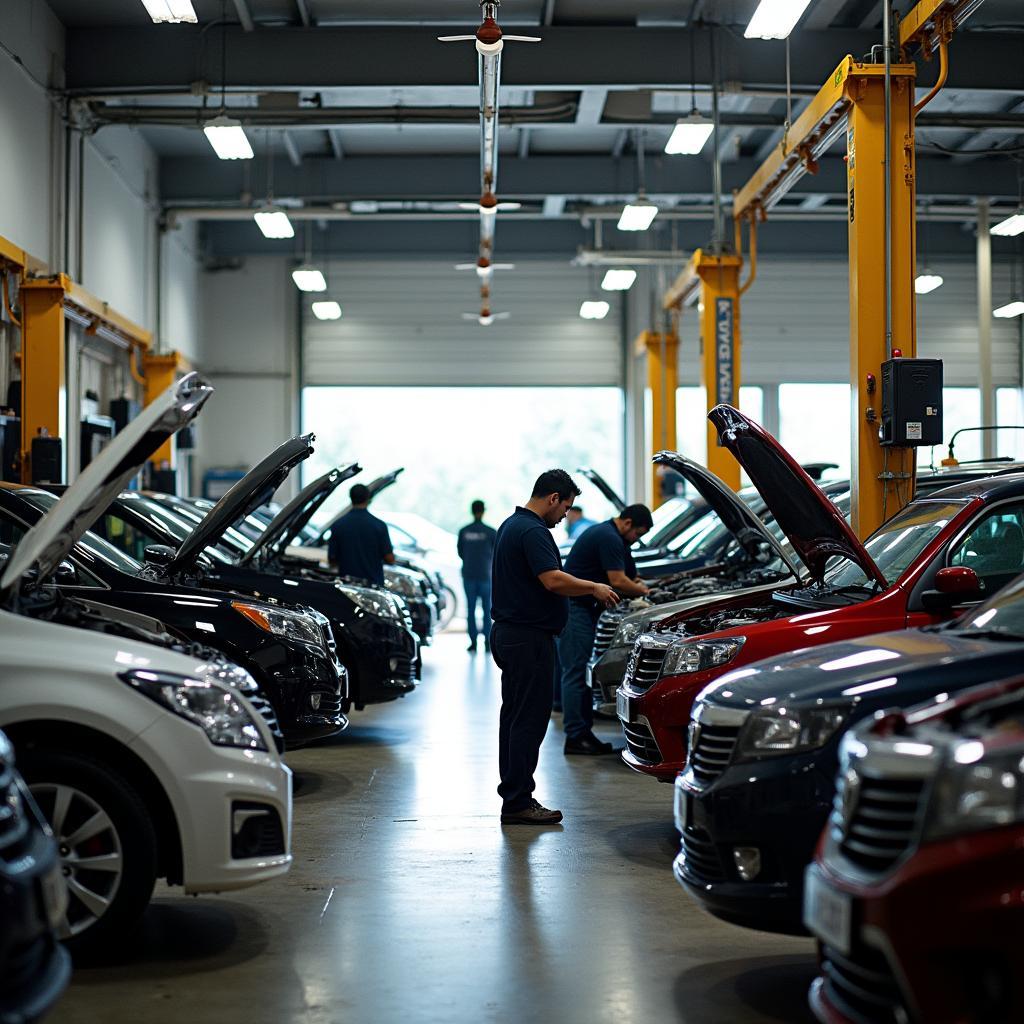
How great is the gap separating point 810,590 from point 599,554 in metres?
2.22

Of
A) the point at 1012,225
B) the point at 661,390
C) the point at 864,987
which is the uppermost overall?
the point at 1012,225

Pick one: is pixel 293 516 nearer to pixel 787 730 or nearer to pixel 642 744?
pixel 642 744

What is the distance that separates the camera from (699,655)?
6.02 m

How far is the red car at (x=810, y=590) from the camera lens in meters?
5.86

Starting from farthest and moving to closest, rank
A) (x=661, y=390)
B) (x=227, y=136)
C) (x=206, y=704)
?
(x=661, y=390), (x=227, y=136), (x=206, y=704)

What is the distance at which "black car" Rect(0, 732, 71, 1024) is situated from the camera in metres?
2.78

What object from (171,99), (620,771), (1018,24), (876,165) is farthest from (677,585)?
(171,99)

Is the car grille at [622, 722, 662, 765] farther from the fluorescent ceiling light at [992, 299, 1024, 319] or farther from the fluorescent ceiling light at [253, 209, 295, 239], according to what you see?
the fluorescent ceiling light at [992, 299, 1024, 319]

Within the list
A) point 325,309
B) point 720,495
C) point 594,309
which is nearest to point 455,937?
point 720,495

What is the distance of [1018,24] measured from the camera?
1415 centimetres

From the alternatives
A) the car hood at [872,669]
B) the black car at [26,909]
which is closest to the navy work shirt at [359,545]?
the car hood at [872,669]

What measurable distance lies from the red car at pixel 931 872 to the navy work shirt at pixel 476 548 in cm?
1337

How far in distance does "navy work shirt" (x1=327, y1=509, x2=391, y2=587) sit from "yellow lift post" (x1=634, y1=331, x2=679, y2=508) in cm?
837

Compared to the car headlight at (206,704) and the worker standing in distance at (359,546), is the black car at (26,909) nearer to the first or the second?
the car headlight at (206,704)
